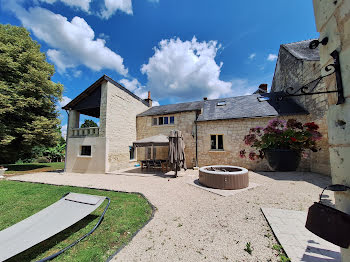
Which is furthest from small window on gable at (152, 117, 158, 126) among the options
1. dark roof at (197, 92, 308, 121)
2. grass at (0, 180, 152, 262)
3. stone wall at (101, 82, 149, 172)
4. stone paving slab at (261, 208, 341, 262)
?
stone paving slab at (261, 208, 341, 262)

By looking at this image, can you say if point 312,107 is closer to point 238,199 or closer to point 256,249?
point 238,199

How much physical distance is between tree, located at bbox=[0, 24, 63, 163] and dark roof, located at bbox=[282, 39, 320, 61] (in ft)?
62.4

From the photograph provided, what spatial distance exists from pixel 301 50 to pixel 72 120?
1798cm

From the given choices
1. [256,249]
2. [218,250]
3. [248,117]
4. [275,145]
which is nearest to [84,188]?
[218,250]

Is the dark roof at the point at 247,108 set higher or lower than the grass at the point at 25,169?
higher

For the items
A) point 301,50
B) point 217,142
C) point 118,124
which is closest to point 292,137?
point 217,142

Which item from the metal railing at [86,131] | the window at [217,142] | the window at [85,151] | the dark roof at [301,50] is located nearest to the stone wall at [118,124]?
the metal railing at [86,131]

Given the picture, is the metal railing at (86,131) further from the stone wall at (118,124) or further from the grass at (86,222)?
the grass at (86,222)

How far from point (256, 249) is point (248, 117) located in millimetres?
8739

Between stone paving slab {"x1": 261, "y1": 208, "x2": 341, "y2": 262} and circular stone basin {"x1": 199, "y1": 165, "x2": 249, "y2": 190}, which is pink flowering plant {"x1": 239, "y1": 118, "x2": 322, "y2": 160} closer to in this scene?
stone paving slab {"x1": 261, "y1": 208, "x2": 341, "y2": 262}

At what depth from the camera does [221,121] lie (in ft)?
35.3

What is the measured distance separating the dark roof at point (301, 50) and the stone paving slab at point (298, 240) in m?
10.2

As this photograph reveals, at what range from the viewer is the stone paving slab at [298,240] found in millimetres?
2428

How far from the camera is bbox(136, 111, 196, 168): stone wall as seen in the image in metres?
11.2
